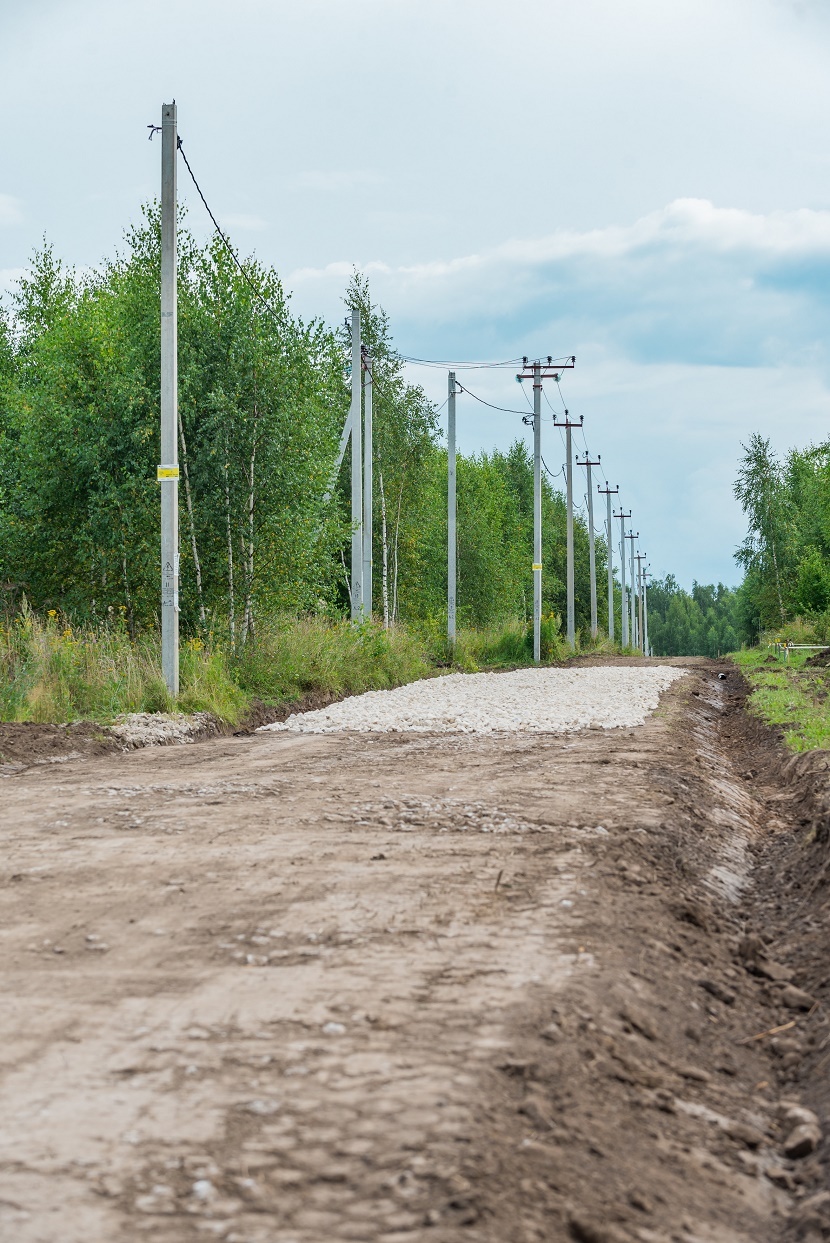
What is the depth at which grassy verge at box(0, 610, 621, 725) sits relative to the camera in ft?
48.8

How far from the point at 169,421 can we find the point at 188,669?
3.41 meters

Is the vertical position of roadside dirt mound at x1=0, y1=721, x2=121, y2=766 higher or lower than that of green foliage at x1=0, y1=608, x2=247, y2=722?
lower

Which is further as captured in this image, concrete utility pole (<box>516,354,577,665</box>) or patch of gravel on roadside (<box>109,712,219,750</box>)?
concrete utility pole (<box>516,354,577,665</box>)

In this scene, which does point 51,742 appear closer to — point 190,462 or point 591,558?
→ point 190,462

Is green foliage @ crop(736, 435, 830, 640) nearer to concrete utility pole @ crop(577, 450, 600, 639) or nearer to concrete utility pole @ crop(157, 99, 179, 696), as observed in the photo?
concrete utility pole @ crop(577, 450, 600, 639)

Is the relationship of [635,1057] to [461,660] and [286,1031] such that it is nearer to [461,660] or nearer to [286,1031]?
[286,1031]

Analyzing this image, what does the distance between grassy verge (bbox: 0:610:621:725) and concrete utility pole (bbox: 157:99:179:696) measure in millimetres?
564

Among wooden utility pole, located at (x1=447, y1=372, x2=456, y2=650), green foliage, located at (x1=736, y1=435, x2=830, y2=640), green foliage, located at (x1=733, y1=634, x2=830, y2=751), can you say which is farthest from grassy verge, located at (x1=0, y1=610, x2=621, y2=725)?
green foliage, located at (x1=736, y1=435, x2=830, y2=640)

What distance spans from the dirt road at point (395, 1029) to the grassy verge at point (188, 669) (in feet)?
22.0

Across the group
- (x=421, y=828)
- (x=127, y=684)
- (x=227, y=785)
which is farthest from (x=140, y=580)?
(x=421, y=828)

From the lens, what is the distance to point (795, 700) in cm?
1866

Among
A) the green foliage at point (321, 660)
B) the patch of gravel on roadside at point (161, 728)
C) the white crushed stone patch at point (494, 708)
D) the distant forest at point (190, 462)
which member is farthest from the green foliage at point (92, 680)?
the distant forest at point (190, 462)

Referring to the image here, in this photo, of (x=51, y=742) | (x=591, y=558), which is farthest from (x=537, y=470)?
(x=51, y=742)

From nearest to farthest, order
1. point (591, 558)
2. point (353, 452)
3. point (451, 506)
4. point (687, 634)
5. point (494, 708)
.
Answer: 1. point (494, 708)
2. point (353, 452)
3. point (451, 506)
4. point (591, 558)
5. point (687, 634)
